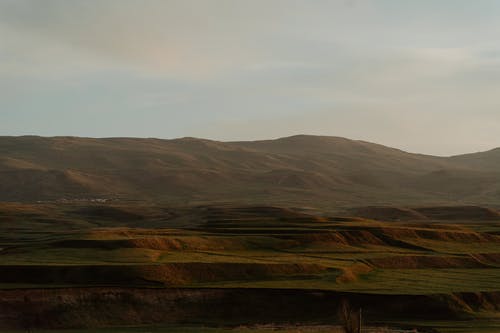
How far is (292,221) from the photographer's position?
101312 millimetres

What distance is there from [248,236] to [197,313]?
28917mm

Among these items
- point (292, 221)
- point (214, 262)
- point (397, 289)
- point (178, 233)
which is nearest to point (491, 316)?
point (397, 289)

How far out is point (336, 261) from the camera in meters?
66.3

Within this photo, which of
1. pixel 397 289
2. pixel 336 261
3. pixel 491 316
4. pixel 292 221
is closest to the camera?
pixel 491 316

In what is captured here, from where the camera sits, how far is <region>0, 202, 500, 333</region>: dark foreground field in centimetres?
4903

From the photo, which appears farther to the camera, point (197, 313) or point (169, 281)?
point (169, 281)

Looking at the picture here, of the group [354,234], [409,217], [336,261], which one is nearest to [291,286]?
[336,261]

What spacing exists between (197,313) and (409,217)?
377 feet

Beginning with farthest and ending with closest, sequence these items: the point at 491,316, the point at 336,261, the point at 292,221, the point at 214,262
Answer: the point at 292,221
the point at 336,261
the point at 214,262
the point at 491,316

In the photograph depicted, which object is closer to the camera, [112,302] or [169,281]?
[112,302]

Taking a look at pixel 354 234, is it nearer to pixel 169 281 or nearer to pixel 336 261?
pixel 336 261

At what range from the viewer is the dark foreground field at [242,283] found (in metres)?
49.0

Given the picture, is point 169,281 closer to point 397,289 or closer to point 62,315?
point 62,315

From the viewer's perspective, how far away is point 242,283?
182ft
